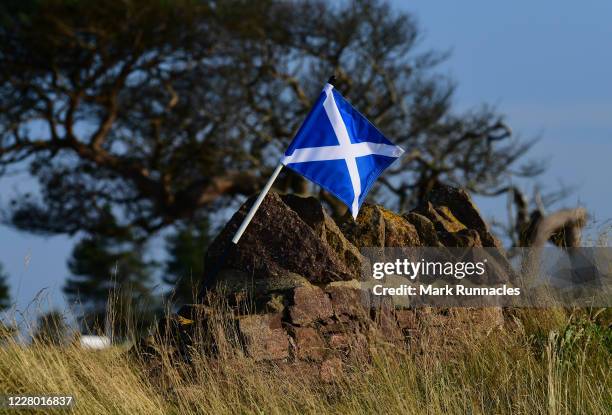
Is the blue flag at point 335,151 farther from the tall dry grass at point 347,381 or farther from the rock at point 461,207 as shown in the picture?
the rock at point 461,207

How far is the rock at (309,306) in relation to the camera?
22.1 feet

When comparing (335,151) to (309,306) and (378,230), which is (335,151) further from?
(309,306)

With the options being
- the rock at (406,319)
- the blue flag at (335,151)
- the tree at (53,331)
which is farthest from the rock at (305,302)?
the tree at (53,331)

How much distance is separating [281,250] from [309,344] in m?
0.80

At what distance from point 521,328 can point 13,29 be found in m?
15.8

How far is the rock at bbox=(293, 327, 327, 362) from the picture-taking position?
6.70 meters

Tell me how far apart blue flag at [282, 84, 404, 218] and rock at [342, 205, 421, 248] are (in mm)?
561

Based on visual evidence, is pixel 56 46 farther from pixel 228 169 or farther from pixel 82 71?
pixel 228 169

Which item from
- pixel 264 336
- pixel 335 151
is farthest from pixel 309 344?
pixel 335 151

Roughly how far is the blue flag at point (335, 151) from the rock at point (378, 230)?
561 millimetres

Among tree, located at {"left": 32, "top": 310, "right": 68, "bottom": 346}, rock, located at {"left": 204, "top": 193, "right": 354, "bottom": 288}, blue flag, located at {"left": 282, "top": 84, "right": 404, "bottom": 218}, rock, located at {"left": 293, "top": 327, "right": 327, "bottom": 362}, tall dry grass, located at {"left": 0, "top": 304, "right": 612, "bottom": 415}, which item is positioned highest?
blue flag, located at {"left": 282, "top": 84, "right": 404, "bottom": 218}

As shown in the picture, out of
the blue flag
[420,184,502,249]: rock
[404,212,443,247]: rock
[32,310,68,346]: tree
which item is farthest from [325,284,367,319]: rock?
[32,310,68,346]: tree

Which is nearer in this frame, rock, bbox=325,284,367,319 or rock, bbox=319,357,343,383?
rock, bbox=319,357,343,383

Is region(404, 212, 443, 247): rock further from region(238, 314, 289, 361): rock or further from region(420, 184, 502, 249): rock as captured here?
region(238, 314, 289, 361): rock
